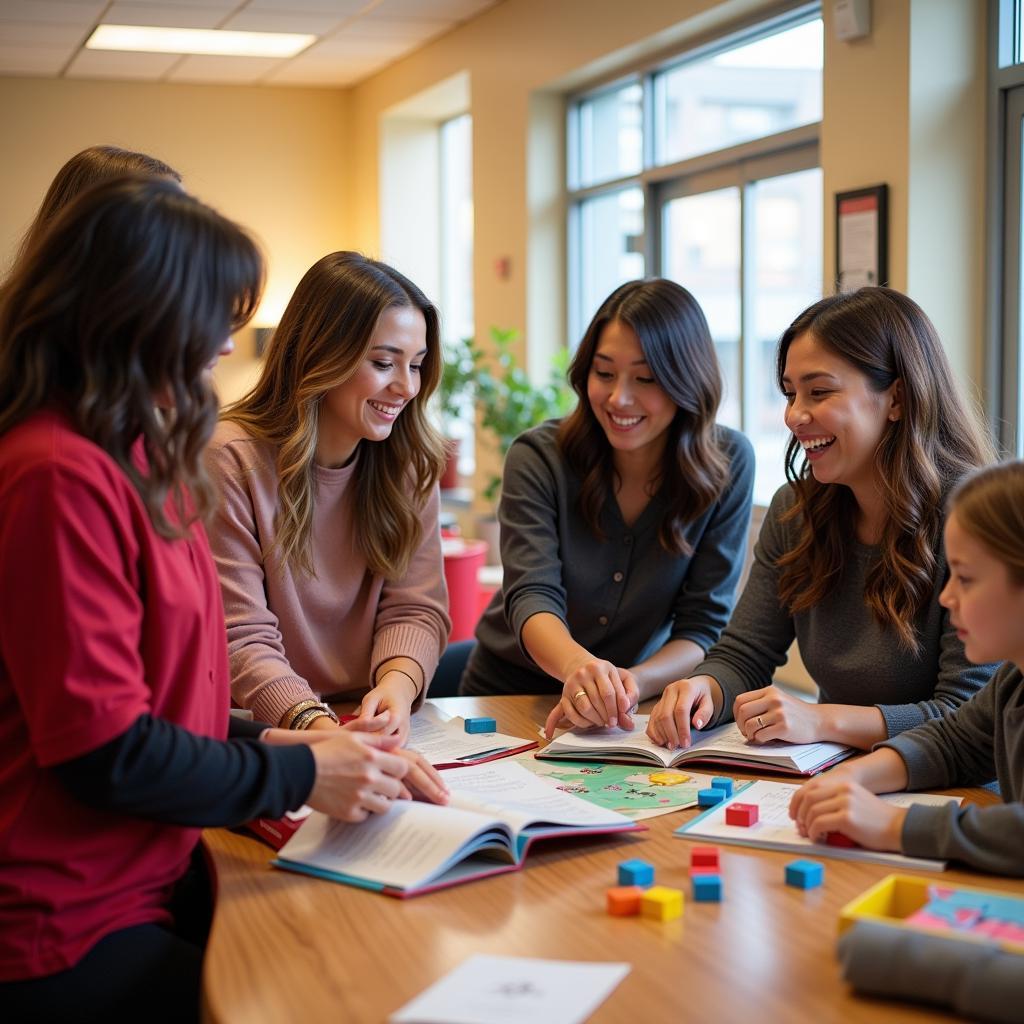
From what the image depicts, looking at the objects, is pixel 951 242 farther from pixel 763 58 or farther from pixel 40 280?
pixel 40 280

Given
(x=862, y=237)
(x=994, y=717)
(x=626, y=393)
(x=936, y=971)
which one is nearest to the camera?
(x=936, y=971)

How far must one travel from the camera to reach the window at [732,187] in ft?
16.7

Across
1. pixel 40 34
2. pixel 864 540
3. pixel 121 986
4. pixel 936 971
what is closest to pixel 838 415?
pixel 864 540

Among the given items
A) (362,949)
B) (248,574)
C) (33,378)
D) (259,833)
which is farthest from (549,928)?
(248,574)

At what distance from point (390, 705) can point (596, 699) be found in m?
0.34

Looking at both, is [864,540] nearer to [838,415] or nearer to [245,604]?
[838,415]

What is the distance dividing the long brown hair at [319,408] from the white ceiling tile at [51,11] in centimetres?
522

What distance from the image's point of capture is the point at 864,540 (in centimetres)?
215

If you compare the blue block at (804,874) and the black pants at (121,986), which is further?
the blue block at (804,874)

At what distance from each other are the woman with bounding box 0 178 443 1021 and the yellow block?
1.34ft

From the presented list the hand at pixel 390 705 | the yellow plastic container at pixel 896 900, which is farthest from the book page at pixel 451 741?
the yellow plastic container at pixel 896 900

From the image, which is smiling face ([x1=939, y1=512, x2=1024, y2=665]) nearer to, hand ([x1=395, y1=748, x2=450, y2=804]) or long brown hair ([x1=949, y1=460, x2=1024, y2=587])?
long brown hair ([x1=949, y1=460, x2=1024, y2=587])

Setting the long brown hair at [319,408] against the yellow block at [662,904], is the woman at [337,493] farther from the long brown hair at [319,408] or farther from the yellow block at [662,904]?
the yellow block at [662,904]

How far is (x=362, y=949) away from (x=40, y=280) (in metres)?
0.79
